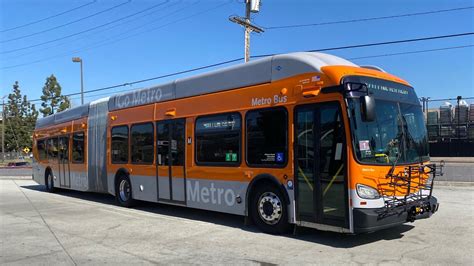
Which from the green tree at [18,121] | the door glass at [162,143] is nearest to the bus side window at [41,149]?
the door glass at [162,143]

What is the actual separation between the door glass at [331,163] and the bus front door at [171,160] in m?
4.06

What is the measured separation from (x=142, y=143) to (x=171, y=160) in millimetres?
1541

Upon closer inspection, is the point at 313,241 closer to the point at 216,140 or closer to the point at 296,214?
the point at 296,214

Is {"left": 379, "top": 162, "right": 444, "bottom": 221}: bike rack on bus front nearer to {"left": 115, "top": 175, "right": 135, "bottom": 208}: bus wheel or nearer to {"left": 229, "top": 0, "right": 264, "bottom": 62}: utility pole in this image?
{"left": 115, "top": 175, "right": 135, "bottom": 208}: bus wheel

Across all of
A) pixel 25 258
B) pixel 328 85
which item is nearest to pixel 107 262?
pixel 25 258

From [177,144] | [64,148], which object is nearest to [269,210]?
[177,144]

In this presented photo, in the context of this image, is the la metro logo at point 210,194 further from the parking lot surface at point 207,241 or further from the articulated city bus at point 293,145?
the parking lot surface at point 207,241

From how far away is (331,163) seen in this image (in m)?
7.03

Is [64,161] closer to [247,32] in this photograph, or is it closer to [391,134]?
[247,32]

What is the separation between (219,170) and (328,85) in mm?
3195

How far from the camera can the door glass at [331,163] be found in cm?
689

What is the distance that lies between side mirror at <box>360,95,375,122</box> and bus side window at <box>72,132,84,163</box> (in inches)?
447

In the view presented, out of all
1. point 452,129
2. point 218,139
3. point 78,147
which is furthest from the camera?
point 452,129

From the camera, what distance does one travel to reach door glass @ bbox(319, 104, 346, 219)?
6.89 meters
